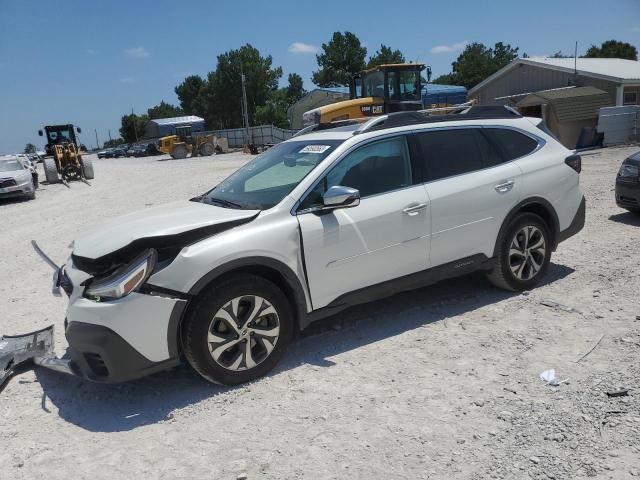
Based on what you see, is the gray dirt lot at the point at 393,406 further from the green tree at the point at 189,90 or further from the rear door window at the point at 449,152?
the green tree at the point at 189,90

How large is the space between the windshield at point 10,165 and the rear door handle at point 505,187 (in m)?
18.2

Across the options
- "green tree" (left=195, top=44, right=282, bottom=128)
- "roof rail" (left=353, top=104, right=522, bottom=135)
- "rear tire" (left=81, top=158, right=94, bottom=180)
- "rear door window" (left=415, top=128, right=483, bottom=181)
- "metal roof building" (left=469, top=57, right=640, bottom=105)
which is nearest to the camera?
"roof rail" (left=353, top=104, right=522, bottom=135)

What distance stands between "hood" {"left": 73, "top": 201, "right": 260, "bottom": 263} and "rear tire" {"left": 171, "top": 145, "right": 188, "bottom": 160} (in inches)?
1516

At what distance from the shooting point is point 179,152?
41.3 metres

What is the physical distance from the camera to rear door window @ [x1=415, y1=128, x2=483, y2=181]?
15.5 ft

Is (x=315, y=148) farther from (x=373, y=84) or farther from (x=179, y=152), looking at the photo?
(x=179, y=152)

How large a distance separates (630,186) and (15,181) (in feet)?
56.6

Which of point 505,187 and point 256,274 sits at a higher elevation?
point 505,187

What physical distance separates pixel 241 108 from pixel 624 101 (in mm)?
63355

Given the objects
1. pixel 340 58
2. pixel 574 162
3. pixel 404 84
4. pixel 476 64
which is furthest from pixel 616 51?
pixel 574 162

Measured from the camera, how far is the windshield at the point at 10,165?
18.7 m

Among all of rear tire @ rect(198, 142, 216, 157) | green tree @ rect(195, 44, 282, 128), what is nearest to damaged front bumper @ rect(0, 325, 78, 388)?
rear tire @ rect(198, 142, 216, 157)

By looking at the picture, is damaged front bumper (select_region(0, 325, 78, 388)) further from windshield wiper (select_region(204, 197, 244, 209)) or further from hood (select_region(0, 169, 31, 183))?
hood (select_region(0, 169, 31, 183))

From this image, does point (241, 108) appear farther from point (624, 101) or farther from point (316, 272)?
point (316, 272)
